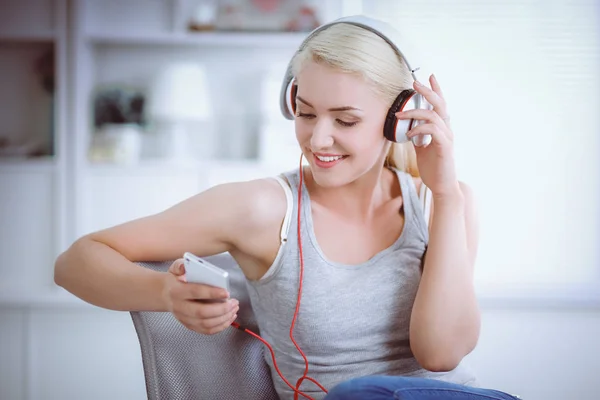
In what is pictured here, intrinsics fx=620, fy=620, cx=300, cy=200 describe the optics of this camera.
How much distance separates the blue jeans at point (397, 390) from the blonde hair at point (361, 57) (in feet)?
1.59

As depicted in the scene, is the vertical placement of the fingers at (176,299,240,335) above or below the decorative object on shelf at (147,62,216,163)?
below

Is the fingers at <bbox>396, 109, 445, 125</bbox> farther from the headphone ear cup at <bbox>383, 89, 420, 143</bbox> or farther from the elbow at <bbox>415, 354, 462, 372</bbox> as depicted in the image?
the elbow at <bbox>415, 354, 462, 372</bbox>

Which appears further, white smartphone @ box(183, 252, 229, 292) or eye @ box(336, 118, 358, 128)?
eye @ box(336, 118, 358, 128)

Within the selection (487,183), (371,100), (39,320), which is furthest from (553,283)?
(39,320)

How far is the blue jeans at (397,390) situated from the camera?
0.83 m

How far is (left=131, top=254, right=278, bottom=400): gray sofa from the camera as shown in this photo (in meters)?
1.03

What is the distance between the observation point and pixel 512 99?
2.59 meters

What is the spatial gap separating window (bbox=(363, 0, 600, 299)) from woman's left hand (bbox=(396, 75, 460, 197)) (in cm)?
155

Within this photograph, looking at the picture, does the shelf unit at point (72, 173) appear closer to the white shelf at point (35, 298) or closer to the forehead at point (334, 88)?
the white shelf at point (35, 298)

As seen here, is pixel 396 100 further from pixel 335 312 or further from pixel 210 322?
pixel 210 322

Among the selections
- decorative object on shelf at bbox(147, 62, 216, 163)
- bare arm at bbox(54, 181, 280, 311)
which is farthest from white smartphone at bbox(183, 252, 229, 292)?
Result: decorative object on shelf at bbox(147, 62, 216, 163)

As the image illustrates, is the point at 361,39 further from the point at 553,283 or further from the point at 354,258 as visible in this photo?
the point at 553,283

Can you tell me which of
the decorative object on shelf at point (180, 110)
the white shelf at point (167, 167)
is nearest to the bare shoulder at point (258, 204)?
the white shelf at point (167, 167)

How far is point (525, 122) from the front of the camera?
259cm
